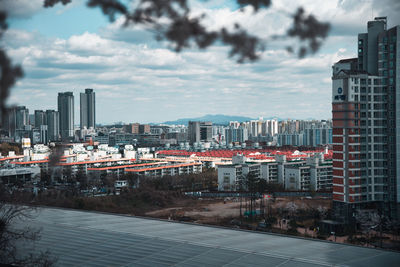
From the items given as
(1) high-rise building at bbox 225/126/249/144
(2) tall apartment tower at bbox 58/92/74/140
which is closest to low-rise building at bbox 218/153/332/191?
(2) tall apartment tower at bbox 58/92/74/140

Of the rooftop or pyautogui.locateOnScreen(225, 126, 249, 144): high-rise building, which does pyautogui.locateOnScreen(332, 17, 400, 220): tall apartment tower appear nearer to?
the rooftop

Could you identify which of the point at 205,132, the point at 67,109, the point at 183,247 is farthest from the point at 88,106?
the point at 183,247

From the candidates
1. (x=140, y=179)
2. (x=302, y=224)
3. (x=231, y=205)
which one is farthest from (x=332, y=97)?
(x=140, y=179)

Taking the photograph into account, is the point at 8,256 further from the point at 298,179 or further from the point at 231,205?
the point at 298,179

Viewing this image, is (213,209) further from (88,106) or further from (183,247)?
(88,106)

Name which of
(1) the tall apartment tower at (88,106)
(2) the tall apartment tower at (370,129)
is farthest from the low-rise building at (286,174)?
(1) the tall apartment tower at (88,106)

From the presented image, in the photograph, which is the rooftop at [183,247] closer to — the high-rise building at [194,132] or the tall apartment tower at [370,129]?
the tall apartment tower at [370,129]
